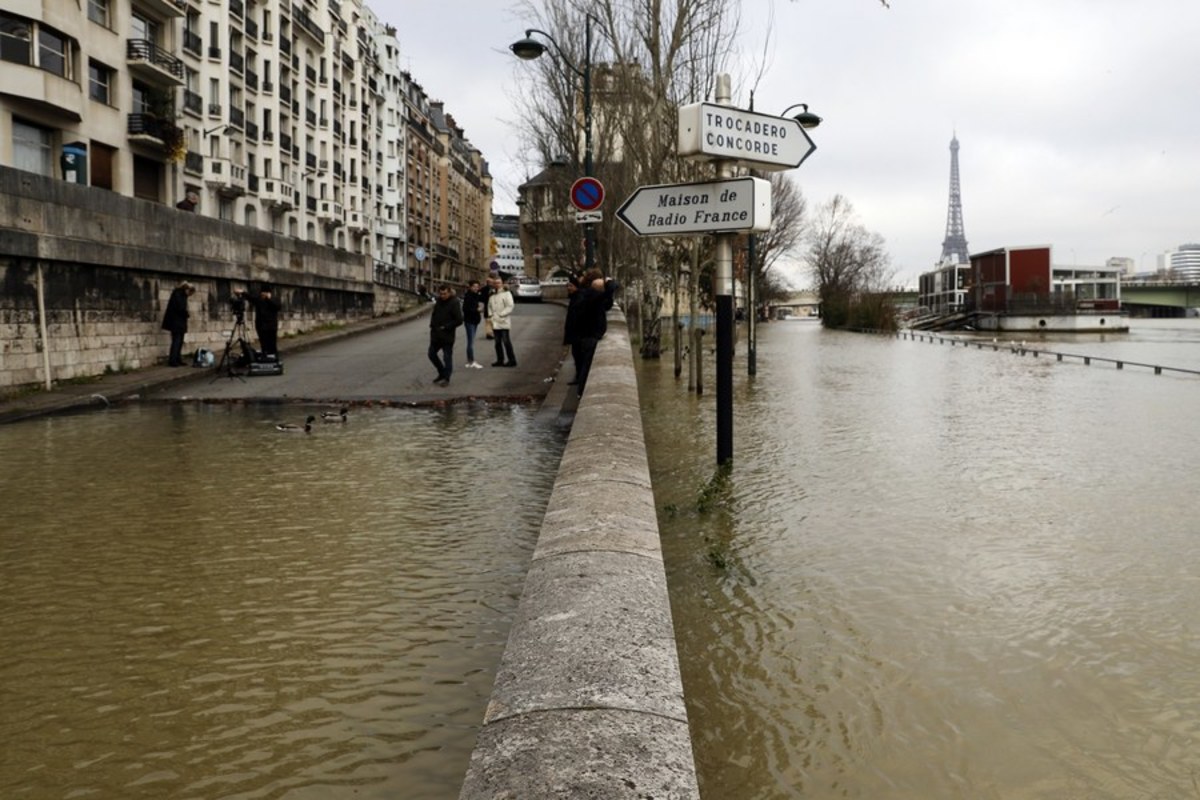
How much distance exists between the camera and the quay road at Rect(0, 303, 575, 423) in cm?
1368

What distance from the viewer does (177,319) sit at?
17.4 metres

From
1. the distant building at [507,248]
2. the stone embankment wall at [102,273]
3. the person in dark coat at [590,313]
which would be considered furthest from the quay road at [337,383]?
the distant building at [507,248]

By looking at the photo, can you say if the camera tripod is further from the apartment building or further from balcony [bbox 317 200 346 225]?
balcony [bbox 317 200 346 225]

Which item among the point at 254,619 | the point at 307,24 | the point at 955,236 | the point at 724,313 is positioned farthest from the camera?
the point at 955,236

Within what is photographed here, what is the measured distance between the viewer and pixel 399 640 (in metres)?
4.13

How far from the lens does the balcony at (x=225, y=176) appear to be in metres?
41.7

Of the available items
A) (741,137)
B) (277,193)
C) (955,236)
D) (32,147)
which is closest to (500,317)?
(741,137)

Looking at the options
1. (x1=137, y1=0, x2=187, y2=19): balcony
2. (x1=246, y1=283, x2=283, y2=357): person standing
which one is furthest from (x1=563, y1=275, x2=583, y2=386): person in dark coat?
(x1=137, y1=0, x2=187, y2=19): balcony

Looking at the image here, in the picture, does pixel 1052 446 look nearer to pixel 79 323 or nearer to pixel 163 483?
pixel 163 483

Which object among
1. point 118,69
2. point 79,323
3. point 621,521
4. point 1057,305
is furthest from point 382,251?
point 621,521

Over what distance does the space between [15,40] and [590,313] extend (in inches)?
905

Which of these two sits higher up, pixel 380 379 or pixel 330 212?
pixel 330 212

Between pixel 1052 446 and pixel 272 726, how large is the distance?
369 inches

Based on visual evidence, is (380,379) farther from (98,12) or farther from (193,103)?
(193,103)
